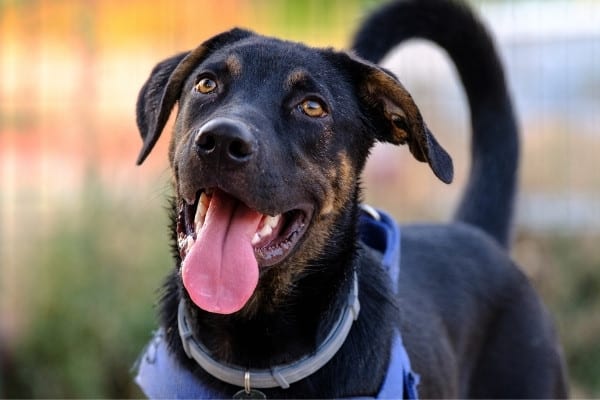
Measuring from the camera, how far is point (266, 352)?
11.3 feet

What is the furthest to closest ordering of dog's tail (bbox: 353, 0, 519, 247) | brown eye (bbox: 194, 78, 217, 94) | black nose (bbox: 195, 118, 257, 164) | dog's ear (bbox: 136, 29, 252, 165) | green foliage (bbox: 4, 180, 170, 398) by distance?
1. green foliage (bbox: 4, 180, 170, 398)
2. dog's tail (bbox: 353, 0, 519, 247)
3. dog's ear (bbox: 136, 29, 252, 165)
4. brown eye (bbox: 194, 78, 217, 94)
5. black nose (bbox: 195, 118, 257, 164)

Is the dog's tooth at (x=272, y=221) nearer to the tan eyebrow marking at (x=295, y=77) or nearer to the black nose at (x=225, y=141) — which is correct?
the black nose at (x=225, y=141)

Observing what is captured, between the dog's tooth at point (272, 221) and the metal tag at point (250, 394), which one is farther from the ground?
the dog's tooth at point (272, 221)

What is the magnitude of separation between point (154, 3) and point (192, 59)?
459cm

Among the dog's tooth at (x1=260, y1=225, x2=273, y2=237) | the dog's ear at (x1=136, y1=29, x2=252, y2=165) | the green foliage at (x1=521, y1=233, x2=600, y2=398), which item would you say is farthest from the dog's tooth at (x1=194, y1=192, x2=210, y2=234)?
Answer: the green foliage at (x1=521, y1=233, x2=600, y2=398)

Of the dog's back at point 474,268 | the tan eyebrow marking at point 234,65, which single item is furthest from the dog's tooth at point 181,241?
the dog's back at point 474,268

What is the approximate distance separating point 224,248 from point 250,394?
545mm

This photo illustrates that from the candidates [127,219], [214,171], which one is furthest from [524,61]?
[214,171]

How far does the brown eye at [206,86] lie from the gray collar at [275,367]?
795mm

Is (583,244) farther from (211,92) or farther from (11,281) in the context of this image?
(211,92)

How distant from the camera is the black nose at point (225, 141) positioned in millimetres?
2996

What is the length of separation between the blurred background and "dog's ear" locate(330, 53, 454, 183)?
253cm

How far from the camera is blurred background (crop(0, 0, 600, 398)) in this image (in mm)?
6543

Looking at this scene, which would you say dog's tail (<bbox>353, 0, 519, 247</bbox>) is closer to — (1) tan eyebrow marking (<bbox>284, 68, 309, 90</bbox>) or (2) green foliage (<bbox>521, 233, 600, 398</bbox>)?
(1) tan eyebrow marking (<bbox>284, 68, 309, 90</bbox>)
